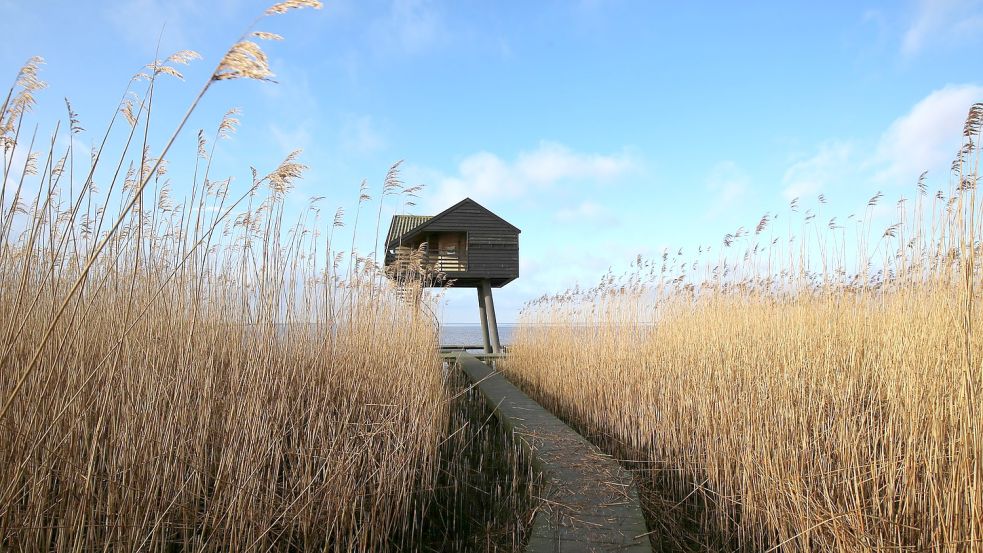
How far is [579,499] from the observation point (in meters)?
2.36

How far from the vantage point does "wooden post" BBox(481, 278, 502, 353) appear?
1250 centimetres

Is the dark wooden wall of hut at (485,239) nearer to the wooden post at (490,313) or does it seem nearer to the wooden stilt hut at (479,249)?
the wooden stilt hut at (479,249)

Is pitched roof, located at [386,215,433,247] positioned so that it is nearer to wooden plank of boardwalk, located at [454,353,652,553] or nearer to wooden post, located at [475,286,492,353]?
wooden post, located at [475,286,492,353]

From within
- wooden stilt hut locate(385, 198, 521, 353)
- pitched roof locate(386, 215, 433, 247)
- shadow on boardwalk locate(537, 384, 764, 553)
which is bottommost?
shadow on boardwalk locate(537, 384, 764, 553)

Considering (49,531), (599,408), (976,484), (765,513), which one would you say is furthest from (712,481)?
(49,531)

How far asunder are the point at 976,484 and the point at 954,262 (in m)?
0.97

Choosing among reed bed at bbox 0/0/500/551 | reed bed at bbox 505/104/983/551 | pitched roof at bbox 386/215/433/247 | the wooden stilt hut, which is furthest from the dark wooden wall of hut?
reed bed at bbox 0/0/500/551

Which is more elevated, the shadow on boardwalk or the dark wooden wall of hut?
the dark wooden wall of hut

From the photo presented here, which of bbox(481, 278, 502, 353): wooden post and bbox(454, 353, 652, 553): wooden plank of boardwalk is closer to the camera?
bbox(454, 353, 652, 553): wooden plank of boardwalk

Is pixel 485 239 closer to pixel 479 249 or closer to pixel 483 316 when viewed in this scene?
pixel 479 249

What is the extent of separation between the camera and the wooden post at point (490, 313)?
1250 cm

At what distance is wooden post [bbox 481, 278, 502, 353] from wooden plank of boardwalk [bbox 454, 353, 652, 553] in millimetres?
8827

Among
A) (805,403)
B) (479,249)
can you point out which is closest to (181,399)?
(805,403)

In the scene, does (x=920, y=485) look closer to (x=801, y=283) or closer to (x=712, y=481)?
(x=712, y=481)
